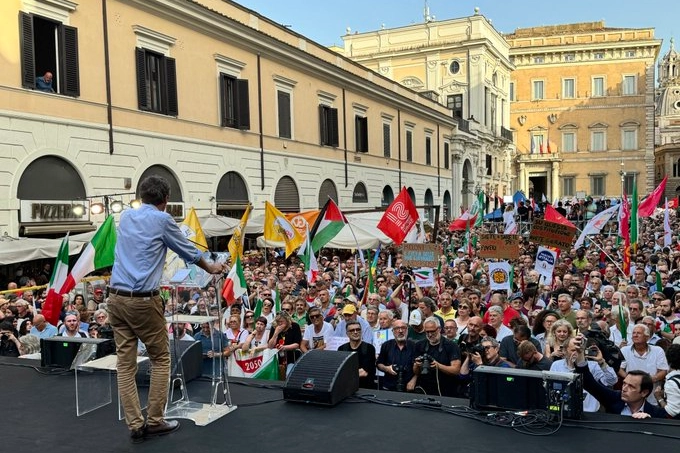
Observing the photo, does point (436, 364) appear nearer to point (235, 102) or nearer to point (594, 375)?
point (594, 375)

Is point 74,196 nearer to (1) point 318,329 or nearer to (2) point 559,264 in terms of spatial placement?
(1) point 318,329

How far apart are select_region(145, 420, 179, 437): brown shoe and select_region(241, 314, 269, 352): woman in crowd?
3.73m

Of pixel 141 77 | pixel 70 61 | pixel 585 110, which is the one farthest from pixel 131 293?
pixel 585 110

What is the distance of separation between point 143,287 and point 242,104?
20227mm

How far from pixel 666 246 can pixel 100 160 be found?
1662 centimetres

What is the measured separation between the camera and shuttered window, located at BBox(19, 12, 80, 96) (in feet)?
54.5

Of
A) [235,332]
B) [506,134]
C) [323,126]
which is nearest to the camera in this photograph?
[235,332]

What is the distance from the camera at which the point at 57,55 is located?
17.0 metres

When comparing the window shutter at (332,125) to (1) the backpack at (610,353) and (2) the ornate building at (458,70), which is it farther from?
(1) the backpack at (610,353)

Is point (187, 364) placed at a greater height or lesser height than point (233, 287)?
lesser

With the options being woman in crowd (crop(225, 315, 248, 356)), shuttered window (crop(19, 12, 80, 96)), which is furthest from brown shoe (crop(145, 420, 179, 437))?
shuttered window (crop(19, 12, 80, 96))

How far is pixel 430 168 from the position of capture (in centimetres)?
4309

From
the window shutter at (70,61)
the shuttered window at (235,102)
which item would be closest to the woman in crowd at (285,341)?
the window shutter at (70,61)

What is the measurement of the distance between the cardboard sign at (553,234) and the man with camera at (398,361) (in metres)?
6.13
